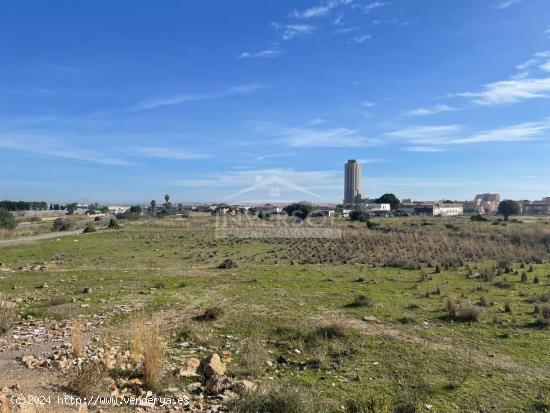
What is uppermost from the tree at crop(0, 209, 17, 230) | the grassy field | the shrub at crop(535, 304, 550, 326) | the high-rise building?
the high-rise building

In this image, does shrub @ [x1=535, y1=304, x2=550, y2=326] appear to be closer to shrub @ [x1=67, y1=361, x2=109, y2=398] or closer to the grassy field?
the grassy field

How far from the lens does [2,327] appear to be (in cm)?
712

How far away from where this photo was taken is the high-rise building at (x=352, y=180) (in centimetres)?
12612

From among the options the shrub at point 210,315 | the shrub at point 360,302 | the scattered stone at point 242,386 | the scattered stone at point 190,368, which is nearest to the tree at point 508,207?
the shrub at point 360,302

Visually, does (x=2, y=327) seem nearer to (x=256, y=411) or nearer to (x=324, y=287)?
(x=256, y=411)

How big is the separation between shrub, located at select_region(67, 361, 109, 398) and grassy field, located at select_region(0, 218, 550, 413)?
1718 millimetres

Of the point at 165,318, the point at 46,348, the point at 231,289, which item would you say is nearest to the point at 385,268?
the point at 231,289

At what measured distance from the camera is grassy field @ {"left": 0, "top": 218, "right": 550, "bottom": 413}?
212 inches

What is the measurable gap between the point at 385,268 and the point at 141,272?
10.8 meters

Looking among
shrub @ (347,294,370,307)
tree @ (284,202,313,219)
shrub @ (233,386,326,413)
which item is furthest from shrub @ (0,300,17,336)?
tree @ (284,202,313,219)

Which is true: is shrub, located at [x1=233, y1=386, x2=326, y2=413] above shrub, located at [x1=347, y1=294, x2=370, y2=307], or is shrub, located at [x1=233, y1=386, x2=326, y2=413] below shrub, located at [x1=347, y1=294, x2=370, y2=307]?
above

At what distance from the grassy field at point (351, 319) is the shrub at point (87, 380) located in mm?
1718

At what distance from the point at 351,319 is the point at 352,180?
122m

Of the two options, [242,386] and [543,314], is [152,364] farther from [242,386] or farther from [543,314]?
[543,314]
